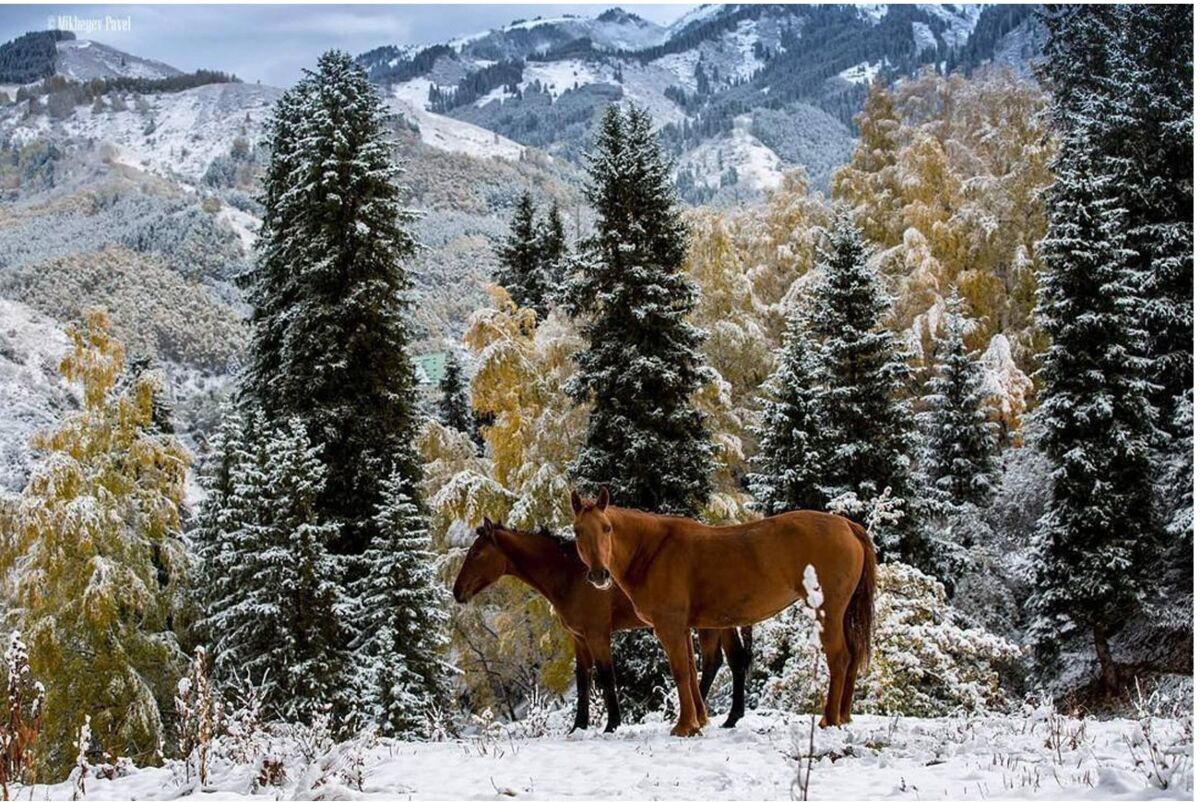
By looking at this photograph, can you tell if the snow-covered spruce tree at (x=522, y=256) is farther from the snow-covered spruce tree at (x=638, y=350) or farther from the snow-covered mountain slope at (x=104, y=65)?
the snow-covered mountain slope at (x=104, y=65)

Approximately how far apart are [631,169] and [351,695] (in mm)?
10043

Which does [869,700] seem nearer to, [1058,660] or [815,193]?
[1058,660]

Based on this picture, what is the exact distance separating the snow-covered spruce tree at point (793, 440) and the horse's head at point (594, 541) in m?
11.7

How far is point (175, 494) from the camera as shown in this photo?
772 inches

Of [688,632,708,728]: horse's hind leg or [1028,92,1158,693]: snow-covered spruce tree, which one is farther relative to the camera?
[1028,92,1158,693]: snow-covered spruce tree

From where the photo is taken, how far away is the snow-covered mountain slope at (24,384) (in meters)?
35.9

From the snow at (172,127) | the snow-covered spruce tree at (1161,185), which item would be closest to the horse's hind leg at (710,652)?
the snow-covered spruce tree at (1161,185)

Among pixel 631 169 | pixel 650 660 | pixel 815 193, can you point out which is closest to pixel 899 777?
pixel 650 660

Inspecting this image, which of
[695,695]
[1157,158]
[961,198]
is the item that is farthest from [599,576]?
[961,198]

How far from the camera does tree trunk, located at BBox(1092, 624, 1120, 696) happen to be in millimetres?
18453

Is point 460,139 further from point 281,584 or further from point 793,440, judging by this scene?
point 281,584

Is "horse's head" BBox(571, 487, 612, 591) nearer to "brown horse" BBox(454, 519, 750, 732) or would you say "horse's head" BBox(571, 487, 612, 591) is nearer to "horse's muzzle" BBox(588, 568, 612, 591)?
"horse's muzzle" BBox(588, 568, 612, 591)

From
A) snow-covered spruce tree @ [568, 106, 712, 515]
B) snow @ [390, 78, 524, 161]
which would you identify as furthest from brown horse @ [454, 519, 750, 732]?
snow @ [390, 78, 524, 161]

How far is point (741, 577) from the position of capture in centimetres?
720
